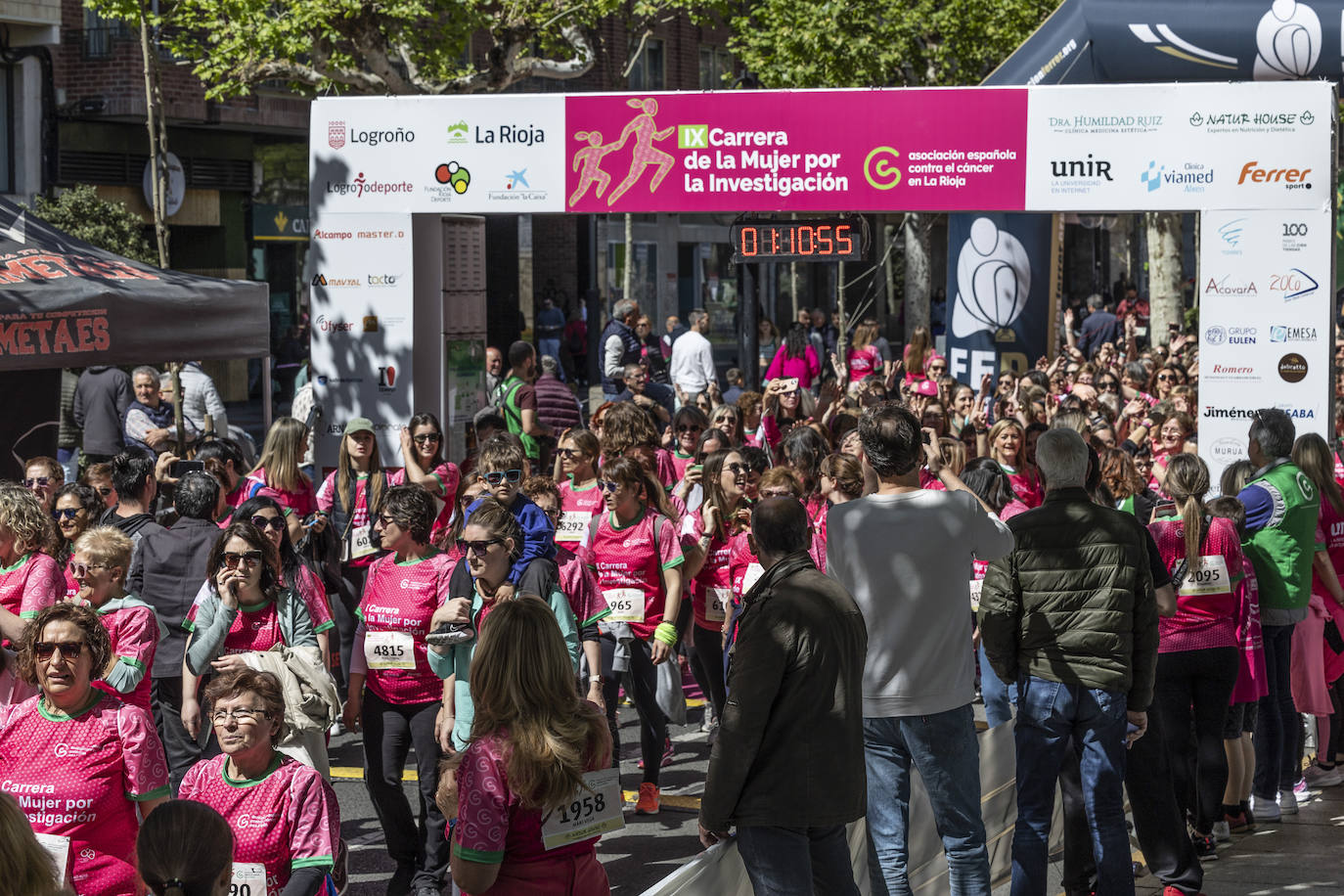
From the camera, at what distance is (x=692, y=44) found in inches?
1697

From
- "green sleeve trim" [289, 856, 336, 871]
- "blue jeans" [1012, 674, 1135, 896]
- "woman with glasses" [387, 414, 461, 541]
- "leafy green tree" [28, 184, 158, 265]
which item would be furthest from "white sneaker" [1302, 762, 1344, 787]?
"leafy green tree" [28, 184, 158, 265]

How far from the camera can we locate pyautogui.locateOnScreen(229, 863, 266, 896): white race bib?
4.32 m

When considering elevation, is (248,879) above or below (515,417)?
below

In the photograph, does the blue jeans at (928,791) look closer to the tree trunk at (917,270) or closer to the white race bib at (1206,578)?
the white race bib at (1206,578)

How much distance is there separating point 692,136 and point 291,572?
705 cm

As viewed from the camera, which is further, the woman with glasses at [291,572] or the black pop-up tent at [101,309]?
the black pop-up tent at [101,309]

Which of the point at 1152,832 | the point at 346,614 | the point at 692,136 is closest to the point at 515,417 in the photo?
the point at 692,136

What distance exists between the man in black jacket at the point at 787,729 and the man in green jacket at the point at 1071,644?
1269 mm

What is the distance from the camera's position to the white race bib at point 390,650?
6602 mm

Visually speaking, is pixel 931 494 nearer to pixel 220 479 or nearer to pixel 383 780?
pixel 383 780

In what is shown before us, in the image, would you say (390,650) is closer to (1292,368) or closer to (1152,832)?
(1152,832)

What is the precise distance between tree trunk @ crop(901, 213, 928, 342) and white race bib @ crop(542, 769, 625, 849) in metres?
32.1

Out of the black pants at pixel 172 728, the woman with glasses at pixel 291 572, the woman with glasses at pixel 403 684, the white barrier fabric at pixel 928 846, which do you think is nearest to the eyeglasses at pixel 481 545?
the woman with glasses at pixel 403 684

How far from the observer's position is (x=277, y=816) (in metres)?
4.45
